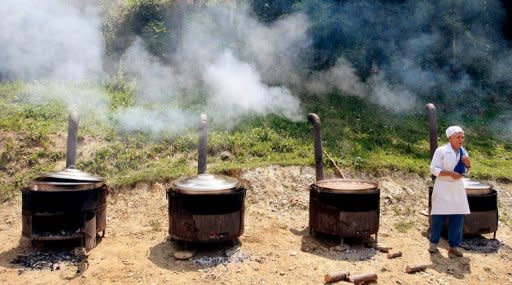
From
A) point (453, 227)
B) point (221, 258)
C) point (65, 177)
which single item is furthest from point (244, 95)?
point (453, 227)

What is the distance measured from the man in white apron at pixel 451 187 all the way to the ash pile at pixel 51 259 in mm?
5822

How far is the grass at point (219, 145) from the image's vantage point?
1120 centimetres

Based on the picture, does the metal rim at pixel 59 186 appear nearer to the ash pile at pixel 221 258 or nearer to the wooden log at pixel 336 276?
the ash pile at pixel 221 258

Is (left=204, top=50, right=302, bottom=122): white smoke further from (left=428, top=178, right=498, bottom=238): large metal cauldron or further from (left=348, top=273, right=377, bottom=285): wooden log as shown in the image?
(left=348, top=273, right=377, bottom=285): wooden log

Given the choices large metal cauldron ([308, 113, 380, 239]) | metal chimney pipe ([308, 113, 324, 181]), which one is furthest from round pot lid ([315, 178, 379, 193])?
metal chimney pipe ([308, 113, 324, 181])

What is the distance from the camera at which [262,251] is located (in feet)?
24.5

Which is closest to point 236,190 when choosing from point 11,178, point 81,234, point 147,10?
point 81,234

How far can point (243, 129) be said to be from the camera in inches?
527

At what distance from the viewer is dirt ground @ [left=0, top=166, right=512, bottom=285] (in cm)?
646

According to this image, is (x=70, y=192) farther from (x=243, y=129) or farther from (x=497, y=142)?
(x=497, y=142)

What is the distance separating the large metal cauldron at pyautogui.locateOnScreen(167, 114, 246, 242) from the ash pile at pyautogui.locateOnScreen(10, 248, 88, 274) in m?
1.51

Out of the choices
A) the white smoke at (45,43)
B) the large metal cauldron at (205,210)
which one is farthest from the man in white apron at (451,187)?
the white smoke at (45,43)

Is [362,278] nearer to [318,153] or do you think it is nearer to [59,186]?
[318,153]

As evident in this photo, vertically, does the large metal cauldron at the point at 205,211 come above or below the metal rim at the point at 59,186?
below
